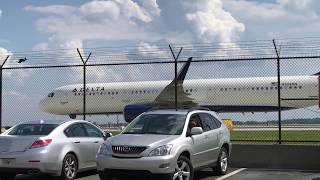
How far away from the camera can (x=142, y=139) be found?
1013cm

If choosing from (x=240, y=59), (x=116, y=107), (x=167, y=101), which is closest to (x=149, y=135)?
(x=240, y=59)

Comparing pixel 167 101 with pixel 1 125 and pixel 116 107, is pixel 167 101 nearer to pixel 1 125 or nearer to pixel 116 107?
pixel 1 125

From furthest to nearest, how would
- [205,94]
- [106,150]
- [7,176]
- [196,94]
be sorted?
[205,94] → [196,94] → [7,176] → [106,150]

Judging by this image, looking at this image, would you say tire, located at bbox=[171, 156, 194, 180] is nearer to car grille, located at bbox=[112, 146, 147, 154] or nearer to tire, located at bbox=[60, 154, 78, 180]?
car grille, located at bbox=[112, 146, 147, 154]

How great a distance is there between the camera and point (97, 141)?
12.3 m

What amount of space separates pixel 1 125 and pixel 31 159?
7.19 metres

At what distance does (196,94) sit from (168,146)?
105ft

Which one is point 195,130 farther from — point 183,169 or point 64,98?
point 64,98

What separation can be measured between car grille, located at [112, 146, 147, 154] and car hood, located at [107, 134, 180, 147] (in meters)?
0.07

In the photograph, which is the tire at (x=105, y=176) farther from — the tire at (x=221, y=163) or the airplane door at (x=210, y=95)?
the airplane door at (x=210, y=95)

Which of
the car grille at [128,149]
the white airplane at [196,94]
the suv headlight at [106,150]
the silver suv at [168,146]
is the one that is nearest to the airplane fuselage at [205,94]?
the white airplane at [196,94]

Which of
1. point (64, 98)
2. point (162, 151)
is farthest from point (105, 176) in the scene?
point (64, 98)

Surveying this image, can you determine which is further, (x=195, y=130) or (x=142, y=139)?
(x=195, y=130)

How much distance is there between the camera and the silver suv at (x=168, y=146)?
972cm
